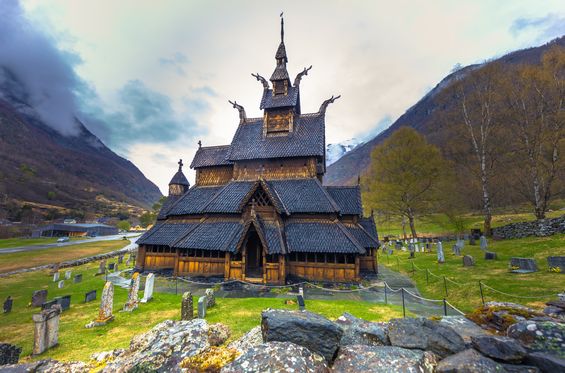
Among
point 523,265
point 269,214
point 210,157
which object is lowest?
point 523,265

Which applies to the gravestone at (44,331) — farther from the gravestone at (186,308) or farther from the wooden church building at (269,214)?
the wooden church building at (269,214)

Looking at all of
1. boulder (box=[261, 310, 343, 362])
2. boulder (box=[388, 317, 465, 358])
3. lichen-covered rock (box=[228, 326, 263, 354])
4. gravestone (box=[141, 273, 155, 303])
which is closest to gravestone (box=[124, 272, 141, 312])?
gravestone (box=[141, 273, 155, 303])

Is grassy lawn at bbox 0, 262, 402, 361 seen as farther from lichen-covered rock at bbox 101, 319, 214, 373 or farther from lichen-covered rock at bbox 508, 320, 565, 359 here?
lichen-covered rock at bbox 508, 320, 565, 359

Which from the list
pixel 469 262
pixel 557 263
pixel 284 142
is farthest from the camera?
pixel 284 142

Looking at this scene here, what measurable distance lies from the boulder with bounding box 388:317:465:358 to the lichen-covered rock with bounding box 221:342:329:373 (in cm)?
159

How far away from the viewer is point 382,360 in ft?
11.7

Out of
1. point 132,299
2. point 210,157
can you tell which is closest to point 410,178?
point 210,157

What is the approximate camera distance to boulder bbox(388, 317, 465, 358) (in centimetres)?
393

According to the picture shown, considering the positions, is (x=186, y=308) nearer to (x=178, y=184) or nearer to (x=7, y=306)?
(x=7, y=306)

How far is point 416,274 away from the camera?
19094mm

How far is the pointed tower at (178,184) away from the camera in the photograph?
28.6 meters

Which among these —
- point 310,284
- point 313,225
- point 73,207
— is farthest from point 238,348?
point 73,207

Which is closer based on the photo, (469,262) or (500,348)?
(500,348)

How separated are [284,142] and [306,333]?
70.6ft
